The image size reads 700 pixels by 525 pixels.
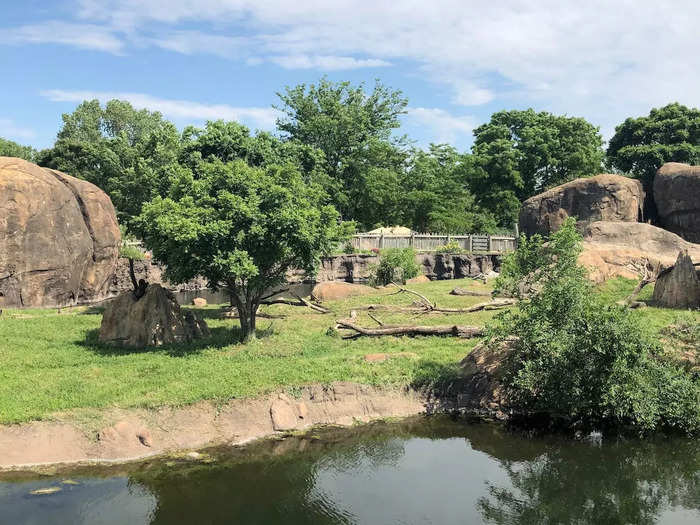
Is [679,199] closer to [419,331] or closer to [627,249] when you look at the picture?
[627,249]

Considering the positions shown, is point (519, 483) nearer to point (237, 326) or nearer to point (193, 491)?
point (193, 491)

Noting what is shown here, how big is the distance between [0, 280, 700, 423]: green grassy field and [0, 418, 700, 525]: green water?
1636 mm

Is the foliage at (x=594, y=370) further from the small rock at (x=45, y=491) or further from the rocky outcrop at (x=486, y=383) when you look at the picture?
the small rock at (x=45, y=491)

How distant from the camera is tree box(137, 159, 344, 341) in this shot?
14.8m

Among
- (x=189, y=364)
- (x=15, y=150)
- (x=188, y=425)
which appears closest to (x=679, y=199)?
(x=189, y=364)

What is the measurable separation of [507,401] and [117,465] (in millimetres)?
7756

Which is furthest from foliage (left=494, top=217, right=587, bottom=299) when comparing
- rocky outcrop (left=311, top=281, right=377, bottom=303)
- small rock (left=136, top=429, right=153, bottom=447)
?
rocky outcrop (left=311, top=281, right=377, bottom=303)

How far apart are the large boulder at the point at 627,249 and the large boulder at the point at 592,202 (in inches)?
248

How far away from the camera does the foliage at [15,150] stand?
193 ft

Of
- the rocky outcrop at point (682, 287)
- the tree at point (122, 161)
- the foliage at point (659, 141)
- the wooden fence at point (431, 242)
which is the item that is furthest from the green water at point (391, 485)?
the foliage at point (659, 141)

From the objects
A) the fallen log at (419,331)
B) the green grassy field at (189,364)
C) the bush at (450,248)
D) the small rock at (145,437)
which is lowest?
the small rock at (145,437)

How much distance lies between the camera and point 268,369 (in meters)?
13.7

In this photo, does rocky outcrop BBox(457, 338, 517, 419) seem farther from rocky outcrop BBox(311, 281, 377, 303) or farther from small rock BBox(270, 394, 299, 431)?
rocky outcrop BBox(311, 281, 377, 303)

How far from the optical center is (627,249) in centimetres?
2458
